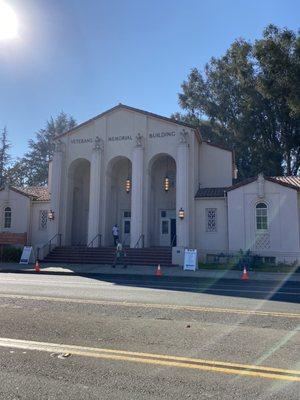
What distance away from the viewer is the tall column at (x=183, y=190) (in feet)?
87.5

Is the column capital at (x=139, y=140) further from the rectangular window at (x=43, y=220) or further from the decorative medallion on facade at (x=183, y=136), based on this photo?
the rectangular window at (x=43, y=220)

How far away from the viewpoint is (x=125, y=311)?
29.0 feet

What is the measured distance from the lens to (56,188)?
99.3ft

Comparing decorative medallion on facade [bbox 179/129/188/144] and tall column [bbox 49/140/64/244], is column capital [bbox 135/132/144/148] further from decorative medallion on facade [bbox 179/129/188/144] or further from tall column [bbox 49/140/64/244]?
tall column [bbox 49/140/64/244]

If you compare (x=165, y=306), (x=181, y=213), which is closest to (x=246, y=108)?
(x=181, y=213)

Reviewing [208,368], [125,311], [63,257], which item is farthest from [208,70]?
[208,368]

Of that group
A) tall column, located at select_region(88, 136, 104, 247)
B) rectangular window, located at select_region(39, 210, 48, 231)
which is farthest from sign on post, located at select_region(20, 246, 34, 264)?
rectangular window, located at select_region(39, 210, 48, 231)

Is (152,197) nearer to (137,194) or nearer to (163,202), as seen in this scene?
(163,202)

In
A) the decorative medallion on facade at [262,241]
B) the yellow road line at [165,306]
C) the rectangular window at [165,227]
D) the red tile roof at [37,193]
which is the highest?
the red tile roof at [37,193]

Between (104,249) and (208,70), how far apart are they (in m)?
29.4

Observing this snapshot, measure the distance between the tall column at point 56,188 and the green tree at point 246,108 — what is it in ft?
61.3

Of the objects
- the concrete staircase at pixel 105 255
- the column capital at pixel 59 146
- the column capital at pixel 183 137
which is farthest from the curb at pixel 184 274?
the column capital at pixel 59 146

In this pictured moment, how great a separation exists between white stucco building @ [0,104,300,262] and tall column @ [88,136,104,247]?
2.8 inches

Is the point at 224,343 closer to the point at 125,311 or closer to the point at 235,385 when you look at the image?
the point at 235,385
